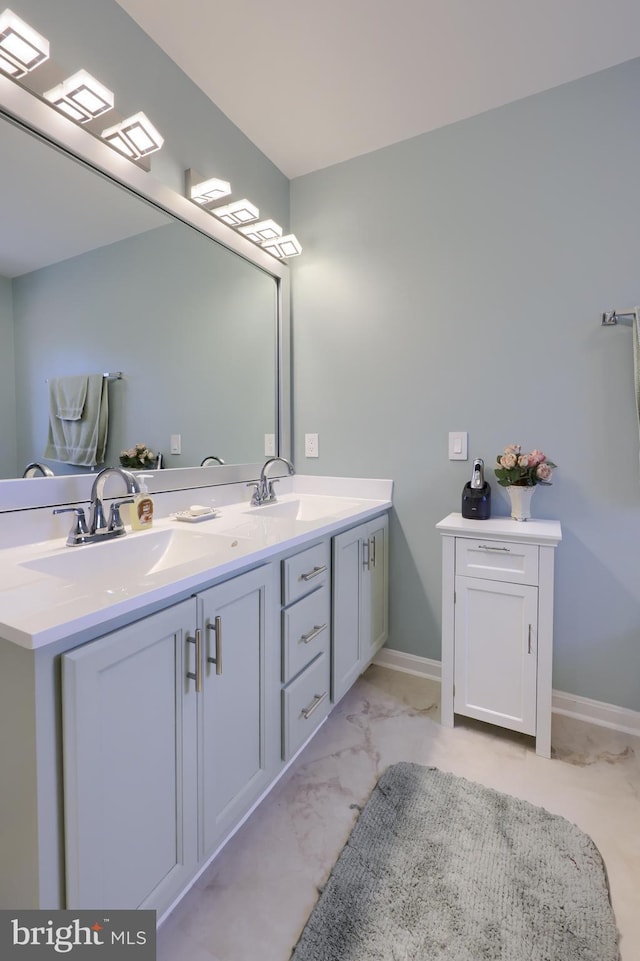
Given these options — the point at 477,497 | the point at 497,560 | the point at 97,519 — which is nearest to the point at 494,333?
the point at 477,497

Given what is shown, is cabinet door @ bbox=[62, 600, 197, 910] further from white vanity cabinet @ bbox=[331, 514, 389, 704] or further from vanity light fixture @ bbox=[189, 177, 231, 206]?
vanity light fixture @ bbox=[189, 177, 231, 206]

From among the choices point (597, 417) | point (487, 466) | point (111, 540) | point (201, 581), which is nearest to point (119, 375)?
point (111, 540)

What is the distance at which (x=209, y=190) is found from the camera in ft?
5.73

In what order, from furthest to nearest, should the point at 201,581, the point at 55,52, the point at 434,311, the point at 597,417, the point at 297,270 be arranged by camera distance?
the point at 297,270
the point at 434,311
the point at 597,417
the point at 55,52
the point at 201,581

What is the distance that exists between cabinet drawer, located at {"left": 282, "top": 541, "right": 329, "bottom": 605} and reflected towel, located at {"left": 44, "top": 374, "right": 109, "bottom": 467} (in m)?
0.72

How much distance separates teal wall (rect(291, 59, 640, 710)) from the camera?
1715 mm

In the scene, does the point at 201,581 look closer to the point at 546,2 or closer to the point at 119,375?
the point at 119,375

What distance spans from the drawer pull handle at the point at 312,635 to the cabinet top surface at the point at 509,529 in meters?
0.60

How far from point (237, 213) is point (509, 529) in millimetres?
1730

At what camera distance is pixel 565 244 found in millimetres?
1771

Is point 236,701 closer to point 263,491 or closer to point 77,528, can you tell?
point 77,528

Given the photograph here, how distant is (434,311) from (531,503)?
3.15ft

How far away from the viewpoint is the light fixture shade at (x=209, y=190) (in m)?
1.73

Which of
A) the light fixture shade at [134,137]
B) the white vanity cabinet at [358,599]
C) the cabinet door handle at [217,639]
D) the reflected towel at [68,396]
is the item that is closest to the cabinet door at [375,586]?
the white vanity cabinet at [358,599]
